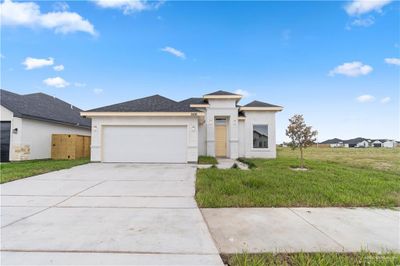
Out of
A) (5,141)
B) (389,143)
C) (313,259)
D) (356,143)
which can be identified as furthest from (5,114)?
(389,143)

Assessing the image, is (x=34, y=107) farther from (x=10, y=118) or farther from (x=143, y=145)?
(x=143, y=145)

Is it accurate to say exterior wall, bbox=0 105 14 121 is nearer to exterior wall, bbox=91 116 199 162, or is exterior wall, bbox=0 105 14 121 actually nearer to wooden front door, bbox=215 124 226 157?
exterior wall, bbox=91 116 199 162

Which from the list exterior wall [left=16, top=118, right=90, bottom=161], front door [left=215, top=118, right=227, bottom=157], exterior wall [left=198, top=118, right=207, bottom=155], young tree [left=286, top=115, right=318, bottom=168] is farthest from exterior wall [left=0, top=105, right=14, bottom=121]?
young tree [left=286, top=115, right=318, bottom=168]

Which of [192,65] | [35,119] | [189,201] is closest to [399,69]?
[189,201]

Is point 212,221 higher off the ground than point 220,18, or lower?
lower

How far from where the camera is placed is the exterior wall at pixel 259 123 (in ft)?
50.5

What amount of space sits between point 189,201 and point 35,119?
42.0 ft

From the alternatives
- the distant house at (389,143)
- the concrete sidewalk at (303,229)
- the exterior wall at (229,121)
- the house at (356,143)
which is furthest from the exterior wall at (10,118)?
the distant house at (389,143)

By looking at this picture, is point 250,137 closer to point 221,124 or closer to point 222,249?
point 221,124

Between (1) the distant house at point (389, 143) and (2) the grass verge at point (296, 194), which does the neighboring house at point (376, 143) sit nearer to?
(1) the distant house at point (389, 143)

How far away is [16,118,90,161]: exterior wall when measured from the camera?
38.9ft

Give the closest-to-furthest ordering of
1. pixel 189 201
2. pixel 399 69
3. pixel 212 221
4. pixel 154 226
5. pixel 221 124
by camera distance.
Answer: pixel 154 226
pixel 212 221
pixel 189 201
pixel 399 69
pixel 221 124

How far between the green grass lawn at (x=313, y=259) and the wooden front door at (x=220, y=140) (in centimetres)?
1306

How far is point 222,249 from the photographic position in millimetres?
2654
